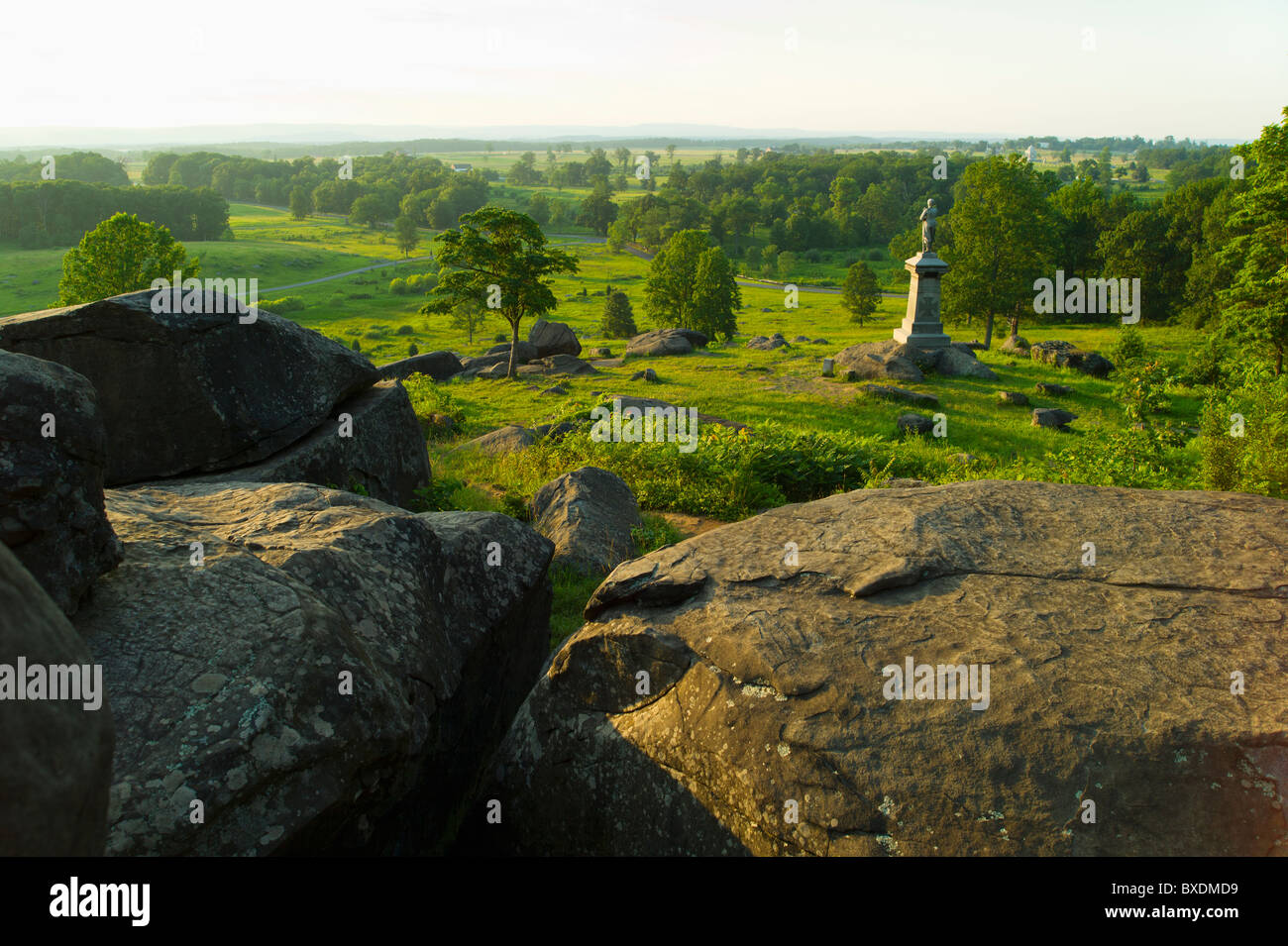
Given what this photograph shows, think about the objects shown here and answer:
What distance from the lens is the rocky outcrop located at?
3125 centimetres

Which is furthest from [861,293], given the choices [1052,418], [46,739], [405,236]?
[405,236]

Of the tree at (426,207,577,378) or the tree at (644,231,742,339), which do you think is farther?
the tree at (644,231,742,339)

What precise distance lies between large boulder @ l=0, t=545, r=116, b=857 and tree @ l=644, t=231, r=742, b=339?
58422 millimetres

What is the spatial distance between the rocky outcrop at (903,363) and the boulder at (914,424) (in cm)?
678

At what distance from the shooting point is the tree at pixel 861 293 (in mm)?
68188

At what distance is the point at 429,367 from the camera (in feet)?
125

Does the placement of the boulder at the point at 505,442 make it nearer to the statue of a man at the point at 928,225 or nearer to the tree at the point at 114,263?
the statue of a man at the point at 928,225

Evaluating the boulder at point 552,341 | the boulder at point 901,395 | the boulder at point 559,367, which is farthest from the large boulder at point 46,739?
the boulder at point 552,341

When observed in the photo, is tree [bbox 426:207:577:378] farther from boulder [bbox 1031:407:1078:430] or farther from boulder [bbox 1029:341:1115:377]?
boulder [bbox 1029:341:1115:377]

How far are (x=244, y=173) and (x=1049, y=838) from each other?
232327 mm

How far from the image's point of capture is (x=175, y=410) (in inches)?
407

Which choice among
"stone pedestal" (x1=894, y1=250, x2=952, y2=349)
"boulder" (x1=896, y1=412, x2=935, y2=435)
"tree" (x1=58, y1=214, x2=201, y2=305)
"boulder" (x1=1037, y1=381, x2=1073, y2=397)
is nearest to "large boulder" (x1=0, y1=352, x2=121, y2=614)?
"boulder" (x1=896, y1=412, x2=935, y2=435)

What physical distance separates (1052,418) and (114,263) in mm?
42927

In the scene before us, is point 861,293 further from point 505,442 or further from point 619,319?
point 505,442
